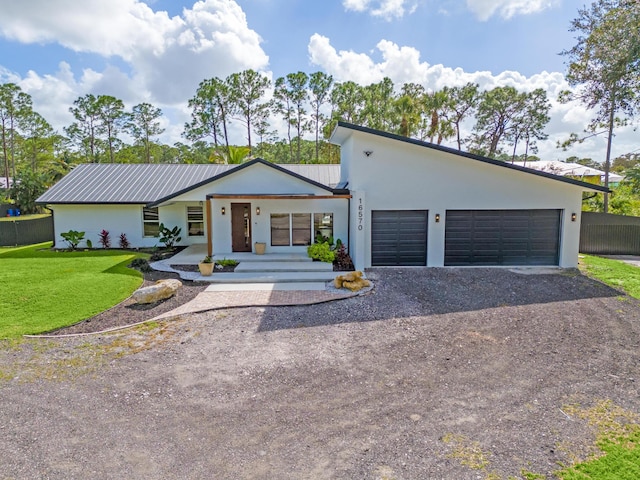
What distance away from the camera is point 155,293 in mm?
9922

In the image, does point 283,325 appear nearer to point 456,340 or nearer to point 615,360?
point 456,340

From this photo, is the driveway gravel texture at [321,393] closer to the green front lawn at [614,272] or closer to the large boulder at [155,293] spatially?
the large boulder at [155,293]

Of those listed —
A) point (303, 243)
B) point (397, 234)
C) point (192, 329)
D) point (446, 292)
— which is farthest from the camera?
point (303, 243)

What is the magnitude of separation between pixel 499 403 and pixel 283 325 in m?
4.58

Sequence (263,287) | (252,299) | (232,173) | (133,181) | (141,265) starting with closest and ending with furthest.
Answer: (252,299)
(263,287)
(141,265)
(232,173)
(133,181)

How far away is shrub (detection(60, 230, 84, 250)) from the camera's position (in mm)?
16828

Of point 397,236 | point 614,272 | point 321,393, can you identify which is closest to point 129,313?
point 321,393

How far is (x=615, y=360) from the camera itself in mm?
6621

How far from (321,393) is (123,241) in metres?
15.4

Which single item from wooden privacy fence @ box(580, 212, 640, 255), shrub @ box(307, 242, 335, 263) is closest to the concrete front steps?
shrub @ box(307, 242, 335, 263)

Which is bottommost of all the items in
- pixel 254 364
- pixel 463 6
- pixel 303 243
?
pixel 254 364

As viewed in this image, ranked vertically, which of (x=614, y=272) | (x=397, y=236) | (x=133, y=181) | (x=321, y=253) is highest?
(x=133, y=181)

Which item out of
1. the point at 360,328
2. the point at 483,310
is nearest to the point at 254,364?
the point at 360,328

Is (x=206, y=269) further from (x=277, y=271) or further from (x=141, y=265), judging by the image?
(x=141, y=265)
